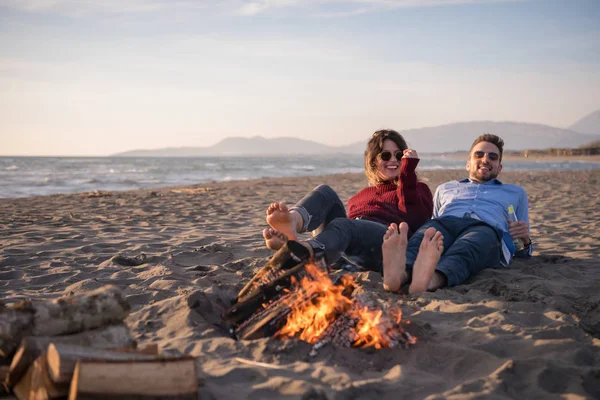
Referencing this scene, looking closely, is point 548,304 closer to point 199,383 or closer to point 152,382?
point 199,383

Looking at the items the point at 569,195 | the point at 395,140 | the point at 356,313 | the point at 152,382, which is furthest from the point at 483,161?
the point at 569,195

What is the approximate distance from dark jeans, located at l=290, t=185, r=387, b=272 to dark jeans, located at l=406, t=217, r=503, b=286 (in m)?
0.31

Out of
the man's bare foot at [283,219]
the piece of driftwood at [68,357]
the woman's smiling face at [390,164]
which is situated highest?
the woman's smiling face at [390,164]

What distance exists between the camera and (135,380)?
1.81 metres

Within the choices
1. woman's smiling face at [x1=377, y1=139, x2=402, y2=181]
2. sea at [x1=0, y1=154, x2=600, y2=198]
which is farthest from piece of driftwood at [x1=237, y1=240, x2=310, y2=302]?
sea at [x1=0, y1=154, x2=600, y2=198]

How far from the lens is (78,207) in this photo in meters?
9.26

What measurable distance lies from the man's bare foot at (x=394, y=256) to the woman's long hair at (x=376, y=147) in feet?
3.58

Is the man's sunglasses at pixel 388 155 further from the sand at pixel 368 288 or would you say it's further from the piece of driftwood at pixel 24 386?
the piece of driftwood at pixel 24 386

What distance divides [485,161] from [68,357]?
12.9 ft

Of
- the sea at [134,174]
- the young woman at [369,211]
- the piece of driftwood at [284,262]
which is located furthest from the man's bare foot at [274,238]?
the sea at [134,174]

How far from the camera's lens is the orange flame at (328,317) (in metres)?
2.56

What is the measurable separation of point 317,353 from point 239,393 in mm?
544

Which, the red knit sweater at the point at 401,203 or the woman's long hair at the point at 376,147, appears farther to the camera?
the woman's long hair at the point at 376,147

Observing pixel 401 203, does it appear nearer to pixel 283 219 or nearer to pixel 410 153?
pixel 410 153
